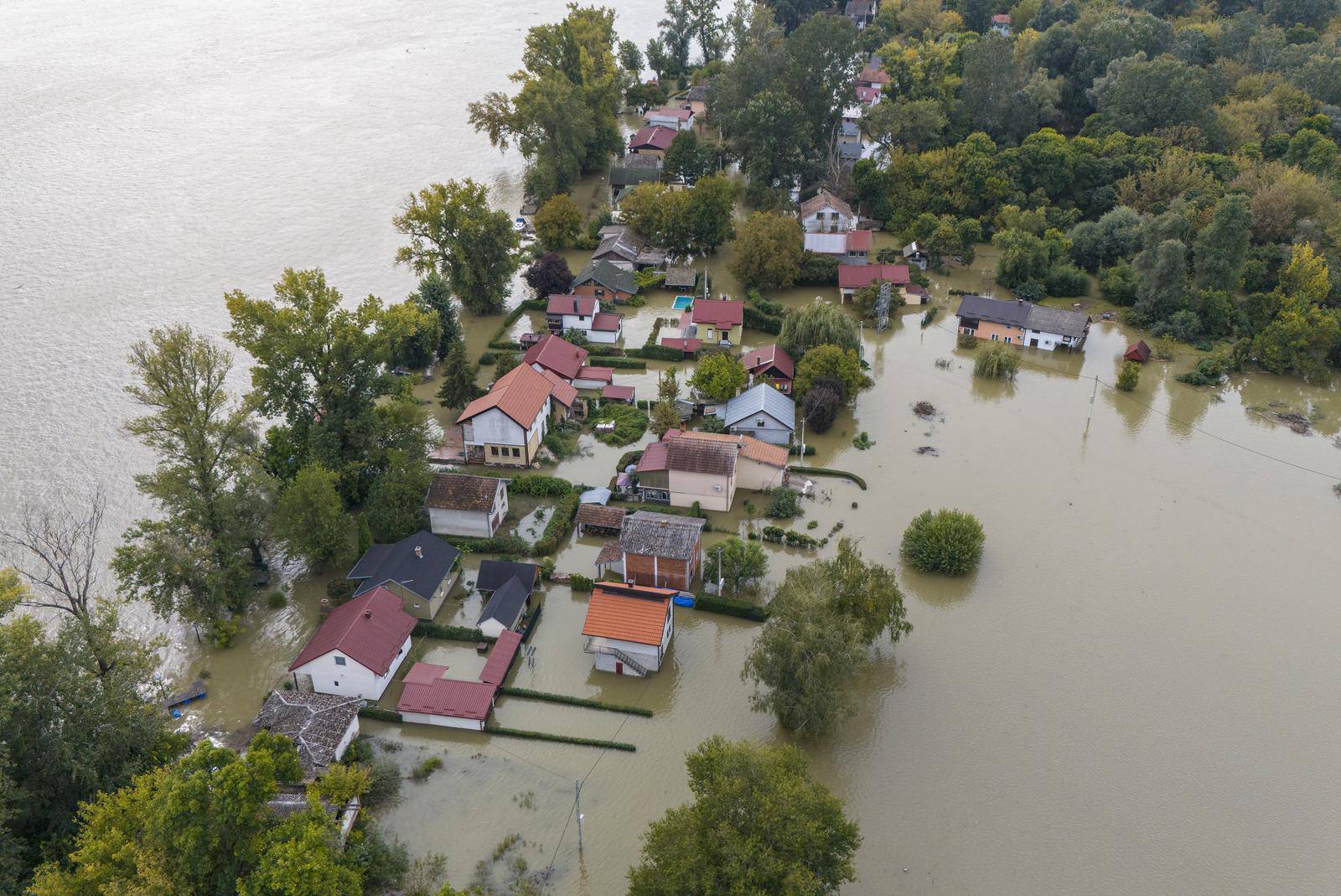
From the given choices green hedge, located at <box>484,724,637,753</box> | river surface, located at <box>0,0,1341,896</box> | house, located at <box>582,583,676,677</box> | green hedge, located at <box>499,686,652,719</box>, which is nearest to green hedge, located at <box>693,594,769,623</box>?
river surface, located at <box>0,0,1341,896</box>

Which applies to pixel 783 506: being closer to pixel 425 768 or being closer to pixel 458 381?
pixel 458 381

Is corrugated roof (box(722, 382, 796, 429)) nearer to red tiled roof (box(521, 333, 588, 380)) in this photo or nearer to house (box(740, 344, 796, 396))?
house (box(740, 344, 796, 396))

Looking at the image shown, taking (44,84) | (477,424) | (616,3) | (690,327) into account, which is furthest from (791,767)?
(616,3)

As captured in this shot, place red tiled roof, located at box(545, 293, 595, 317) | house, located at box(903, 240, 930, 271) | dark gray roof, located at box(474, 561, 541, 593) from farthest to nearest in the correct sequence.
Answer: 1. house, located at box(903, 240, 930, 271)
2. red tiled roof, located at box(545, 293, 595, 317)
3. dark gray roof, located at box(474, 561, 541, 593)

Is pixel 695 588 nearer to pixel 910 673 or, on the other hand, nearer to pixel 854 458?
pixel 910 673

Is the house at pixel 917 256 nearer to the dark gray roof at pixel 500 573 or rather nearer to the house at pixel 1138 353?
the house at pixel 1138 353

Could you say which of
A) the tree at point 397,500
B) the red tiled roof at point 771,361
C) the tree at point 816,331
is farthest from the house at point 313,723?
the tree at point 816,331
